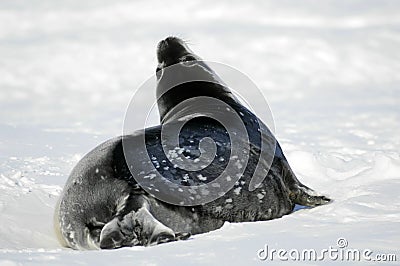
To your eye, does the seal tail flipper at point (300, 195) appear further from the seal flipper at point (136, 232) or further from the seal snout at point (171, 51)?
the seal snout at point (171, 51)

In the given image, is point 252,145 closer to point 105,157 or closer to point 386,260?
point 105,157

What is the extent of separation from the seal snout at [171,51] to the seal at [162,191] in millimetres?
1043

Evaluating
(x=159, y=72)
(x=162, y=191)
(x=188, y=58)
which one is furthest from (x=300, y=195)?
(x=159, y=72)

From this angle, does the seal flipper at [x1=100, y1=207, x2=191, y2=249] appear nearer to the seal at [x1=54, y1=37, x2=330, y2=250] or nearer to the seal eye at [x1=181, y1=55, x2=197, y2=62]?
the seal at [x1=54, y1=37, x2=330, y2=250]

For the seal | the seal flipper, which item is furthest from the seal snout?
the seal flipper

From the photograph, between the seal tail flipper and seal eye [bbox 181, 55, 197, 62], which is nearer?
the seal tail flipper

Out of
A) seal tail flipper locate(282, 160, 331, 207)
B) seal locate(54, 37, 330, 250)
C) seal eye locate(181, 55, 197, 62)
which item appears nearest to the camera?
seal locate(54, 37, 330, 250)

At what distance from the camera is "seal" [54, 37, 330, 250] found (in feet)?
11.2

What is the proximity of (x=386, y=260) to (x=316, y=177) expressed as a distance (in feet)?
11.8

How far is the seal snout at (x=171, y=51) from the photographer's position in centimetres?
537

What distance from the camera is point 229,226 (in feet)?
11.1

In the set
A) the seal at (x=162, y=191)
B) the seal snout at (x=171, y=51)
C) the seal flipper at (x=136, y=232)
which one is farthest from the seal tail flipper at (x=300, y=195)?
the seal snout at (x=171, y=51)

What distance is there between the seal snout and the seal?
3.42ft

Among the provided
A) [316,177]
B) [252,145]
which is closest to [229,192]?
[252,145]
